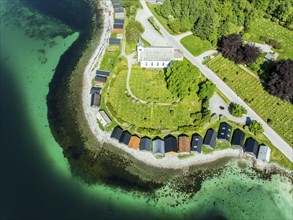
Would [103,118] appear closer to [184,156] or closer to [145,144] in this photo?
[145,144]

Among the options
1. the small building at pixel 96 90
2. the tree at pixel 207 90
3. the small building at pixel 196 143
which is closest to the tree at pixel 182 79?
the tree at pixel 207 90

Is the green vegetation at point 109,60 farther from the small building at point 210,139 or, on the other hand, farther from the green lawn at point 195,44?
the small building at point 210,139

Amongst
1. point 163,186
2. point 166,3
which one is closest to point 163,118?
point 163,186

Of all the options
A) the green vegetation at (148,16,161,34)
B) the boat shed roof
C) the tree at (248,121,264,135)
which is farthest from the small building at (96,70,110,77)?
the tree at (248,121,264,135)

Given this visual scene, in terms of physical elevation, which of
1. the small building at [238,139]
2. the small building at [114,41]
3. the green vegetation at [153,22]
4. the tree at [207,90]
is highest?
the green vegetation at [153,22]

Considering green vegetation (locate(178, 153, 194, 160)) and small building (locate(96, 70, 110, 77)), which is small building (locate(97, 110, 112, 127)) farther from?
green vegetation (locate(178, 153, 194, 160))

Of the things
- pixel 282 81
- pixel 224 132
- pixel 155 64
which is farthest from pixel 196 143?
pixel 155 64
